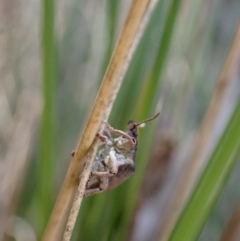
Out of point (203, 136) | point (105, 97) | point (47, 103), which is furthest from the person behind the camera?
point (203, 136)

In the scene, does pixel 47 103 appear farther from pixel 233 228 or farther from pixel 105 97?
pixel 233 228

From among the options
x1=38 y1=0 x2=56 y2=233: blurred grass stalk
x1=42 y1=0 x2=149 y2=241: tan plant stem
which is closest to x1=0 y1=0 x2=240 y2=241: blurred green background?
x1=38 y1=0 x2=56 y2=233: blurred grass stalk

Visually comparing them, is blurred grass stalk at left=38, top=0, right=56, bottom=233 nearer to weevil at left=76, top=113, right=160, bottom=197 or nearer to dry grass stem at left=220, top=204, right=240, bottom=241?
weevil at left=76, top=113, right=160, bottom=197

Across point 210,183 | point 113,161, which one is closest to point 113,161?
point 113,161

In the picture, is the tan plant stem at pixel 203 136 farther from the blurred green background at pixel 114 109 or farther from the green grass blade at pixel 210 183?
the green grass blade at pixel 210 183

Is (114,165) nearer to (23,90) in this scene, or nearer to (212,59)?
(23,90)

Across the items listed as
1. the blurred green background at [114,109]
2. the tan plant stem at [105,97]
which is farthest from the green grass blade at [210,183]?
the tan plant stem at [105,97]
